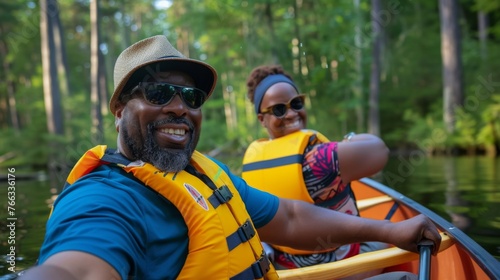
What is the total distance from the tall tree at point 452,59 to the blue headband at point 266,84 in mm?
12323

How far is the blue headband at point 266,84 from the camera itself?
2547mm

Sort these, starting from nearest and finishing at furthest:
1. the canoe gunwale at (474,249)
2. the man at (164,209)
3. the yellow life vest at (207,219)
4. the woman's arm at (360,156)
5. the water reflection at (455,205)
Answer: the man at (164,209)
the yellow life vest at (207,219)
the canoe gunwale at (474,249)
the woman's arm at (360,156)
the water reflection at (455,205)

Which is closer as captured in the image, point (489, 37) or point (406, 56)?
point (406, 56)

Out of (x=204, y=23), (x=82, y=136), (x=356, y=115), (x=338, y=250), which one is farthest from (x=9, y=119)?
(x=338, y=250)

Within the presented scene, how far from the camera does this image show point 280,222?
1772 millimetres

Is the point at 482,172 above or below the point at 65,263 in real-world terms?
below

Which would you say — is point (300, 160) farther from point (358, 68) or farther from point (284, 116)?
point (358, 68)

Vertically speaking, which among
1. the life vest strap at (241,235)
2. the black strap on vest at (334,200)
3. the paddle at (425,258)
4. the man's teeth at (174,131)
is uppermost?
the man's teeth at (174,131)

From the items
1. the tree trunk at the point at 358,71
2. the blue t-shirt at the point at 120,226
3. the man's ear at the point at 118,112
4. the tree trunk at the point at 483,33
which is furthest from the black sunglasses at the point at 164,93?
the tree trunk at the point at 483,33

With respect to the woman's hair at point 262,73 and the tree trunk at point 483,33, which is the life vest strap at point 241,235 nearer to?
the woman's hair at point 262,73

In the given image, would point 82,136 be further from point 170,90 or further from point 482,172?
point 170,90

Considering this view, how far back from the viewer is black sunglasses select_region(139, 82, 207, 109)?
1456 mm

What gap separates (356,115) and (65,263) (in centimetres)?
1762

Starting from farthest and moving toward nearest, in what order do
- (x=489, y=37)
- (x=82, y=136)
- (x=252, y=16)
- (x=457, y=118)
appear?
(x=489, y=37) → (x=82, y=136) → (x=457, y=118) → (x=252, y=16)
